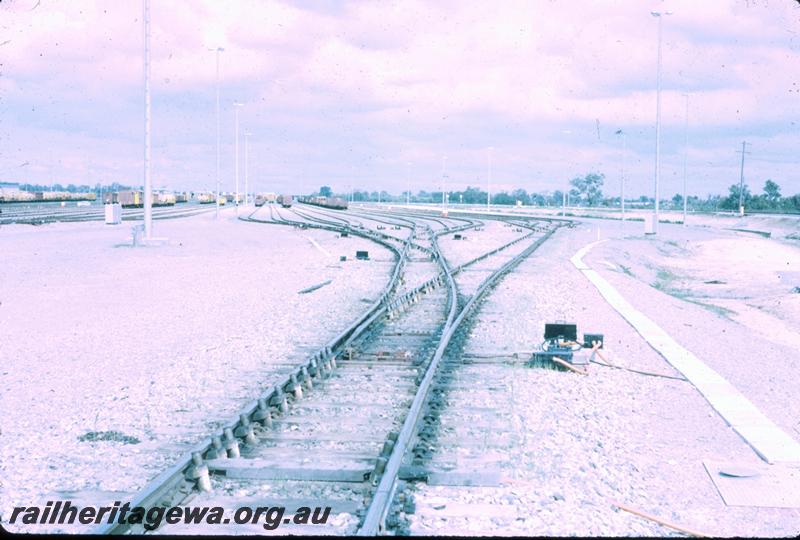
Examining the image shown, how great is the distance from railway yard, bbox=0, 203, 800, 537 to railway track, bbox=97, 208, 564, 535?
24 mm

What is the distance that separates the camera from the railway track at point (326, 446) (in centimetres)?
604

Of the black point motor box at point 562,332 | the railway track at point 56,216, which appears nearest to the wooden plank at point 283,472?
the black point motor box at point 562,332

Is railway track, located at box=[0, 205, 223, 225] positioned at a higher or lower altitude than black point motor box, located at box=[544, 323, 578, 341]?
higher

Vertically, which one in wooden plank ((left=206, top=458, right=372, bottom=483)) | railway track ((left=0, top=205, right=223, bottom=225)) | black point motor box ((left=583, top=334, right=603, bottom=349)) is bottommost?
wooden plank ((left=206, top=458, right=372, bottom=483))

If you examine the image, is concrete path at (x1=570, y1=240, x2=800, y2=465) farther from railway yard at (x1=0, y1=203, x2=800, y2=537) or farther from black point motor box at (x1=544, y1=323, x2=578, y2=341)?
black point motor box at (x1=544, y1=323, x2=578, y2=341)

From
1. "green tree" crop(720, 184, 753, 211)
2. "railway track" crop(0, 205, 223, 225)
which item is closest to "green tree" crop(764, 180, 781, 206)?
"green tree" crop(720, 184, 753, 211)

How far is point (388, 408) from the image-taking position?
8930 millimetres

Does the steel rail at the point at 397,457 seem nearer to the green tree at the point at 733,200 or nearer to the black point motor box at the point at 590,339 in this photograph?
the black point motor box at the point at 590,339

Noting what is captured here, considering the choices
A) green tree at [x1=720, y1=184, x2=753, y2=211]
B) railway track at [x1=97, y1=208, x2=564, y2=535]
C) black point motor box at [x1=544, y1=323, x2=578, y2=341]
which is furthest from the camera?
green tree at [x1=720, y1=184, x2=753, y2=211]

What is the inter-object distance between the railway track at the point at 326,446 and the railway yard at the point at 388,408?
0.9 inches

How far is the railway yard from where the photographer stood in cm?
629

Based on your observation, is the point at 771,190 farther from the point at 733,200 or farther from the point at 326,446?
the point at 326,446

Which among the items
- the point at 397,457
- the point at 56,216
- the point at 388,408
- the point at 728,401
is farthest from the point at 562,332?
the point at 56,216

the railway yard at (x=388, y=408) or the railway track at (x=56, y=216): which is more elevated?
the railway track at (x=56, y=216)
